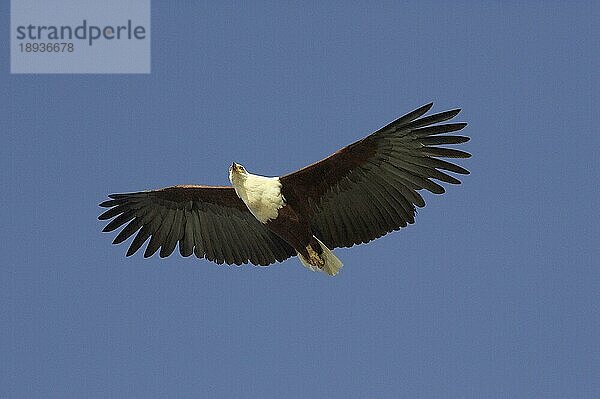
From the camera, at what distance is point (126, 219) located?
63.1 feet

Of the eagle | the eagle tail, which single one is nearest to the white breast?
the eagle

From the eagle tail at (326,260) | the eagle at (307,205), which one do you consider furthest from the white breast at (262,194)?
the eagle tail at (326,260)

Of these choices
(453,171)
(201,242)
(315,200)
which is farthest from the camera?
(201,242)

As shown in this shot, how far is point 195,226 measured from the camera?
19.1m

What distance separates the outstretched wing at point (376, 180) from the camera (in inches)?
650

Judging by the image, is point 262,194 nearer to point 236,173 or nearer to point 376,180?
point 236,173

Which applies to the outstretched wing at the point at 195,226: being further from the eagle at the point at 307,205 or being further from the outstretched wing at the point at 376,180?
the outstretched wing at the point at 376,180

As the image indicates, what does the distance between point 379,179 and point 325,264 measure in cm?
167

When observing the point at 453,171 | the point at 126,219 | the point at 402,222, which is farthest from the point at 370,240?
the point at 126,219

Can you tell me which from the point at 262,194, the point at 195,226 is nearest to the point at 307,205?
the point at 262,194

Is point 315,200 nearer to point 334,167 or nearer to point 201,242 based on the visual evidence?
point 334,167

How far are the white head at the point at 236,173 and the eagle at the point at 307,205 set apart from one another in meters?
Answer: 0.02

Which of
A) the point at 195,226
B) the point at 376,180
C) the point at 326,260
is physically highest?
the point at 376,180

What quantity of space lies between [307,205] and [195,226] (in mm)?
2393
